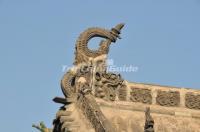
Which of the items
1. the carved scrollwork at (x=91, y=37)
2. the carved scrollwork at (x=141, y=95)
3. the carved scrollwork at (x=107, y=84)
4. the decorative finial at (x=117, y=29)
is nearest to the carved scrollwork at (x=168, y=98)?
the carved scrollwork at (x=141, y=95)

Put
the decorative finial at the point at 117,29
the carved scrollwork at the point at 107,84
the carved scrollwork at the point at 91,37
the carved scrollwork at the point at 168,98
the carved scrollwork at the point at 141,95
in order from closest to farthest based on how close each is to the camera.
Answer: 1. the carved scrollwork at the point at 107,84
2. the carved scrollwork at the point at 141,95
3. the carved scrollwork at the point at 168,98
4. the carved scrollwork at the point at 91,37
5. the decorative finial at the point at 117,29

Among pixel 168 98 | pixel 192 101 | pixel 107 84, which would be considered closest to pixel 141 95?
pixel 168 98

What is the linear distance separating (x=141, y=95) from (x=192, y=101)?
169cm

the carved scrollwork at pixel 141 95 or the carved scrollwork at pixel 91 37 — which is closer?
the carved scrollwork at pixel 141 95

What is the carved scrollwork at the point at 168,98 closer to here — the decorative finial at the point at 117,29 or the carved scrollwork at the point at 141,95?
the carved scrollwork at the point at 141,95

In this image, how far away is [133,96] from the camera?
17688mm

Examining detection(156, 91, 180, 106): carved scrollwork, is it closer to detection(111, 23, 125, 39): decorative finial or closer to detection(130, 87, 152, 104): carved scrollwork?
detection(130, 87, 152, 104): carved scrollwork

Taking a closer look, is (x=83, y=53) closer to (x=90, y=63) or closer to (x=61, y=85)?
(x=90, y=63)

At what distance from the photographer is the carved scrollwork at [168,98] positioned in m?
17.8

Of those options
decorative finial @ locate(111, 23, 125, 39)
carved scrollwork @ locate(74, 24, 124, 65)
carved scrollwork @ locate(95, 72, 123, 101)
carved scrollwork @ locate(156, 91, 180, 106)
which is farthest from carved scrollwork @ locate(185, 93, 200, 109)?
decorative finial @ locate(111, 23, 125, 39)

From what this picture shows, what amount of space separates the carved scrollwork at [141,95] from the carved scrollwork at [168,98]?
0.30 metres

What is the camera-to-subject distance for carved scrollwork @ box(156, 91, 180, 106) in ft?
58.3

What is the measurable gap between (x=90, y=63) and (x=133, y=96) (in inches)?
73.0

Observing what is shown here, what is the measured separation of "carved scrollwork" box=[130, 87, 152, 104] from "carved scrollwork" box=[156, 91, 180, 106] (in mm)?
296
